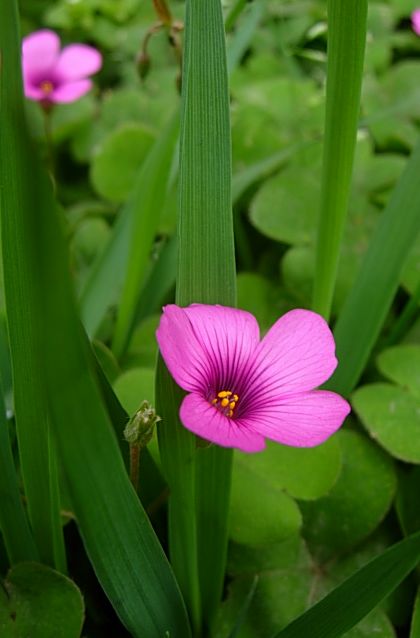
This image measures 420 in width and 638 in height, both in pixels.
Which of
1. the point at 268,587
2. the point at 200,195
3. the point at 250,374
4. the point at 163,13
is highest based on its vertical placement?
the point at 163,13

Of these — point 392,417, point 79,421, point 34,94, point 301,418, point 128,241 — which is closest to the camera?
point 79,421

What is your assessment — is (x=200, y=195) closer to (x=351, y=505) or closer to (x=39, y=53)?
(x=351, y=505)

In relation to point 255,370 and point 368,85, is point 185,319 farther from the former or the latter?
point 368,85

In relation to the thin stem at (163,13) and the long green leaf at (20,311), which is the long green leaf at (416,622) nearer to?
the long green leaf at (20,311)

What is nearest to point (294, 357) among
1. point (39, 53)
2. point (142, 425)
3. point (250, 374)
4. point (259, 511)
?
point (250, 374)

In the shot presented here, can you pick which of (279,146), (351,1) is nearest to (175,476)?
(351,1)

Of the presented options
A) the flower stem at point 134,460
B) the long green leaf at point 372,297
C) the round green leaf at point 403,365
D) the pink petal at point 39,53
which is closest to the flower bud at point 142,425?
the flower stem at point 134,460
